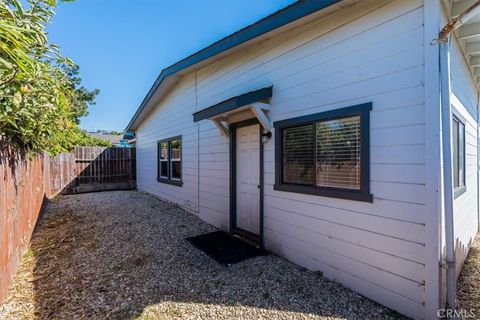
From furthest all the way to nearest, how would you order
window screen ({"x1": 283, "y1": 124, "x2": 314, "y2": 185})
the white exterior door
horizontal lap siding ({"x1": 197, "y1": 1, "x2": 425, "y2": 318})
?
the white exterior door
window screen ({"x1": 283, "y1": 124, "x2": 314, "y2": 185})
horizontal lap siding ({"x1": 197, "y1": 1, "x2": 425, "y2": 318})

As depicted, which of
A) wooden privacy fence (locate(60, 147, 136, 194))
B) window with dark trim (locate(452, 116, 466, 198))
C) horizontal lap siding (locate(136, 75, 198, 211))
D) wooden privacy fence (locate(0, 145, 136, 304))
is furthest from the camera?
wooden privacy fence (locate(60, 147, 136, 194))

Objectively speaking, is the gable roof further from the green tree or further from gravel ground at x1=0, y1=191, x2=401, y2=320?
gravel ground at x1=0, y1=191, x2=401, y2=320

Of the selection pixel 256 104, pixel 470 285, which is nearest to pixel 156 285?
pixel 256 104

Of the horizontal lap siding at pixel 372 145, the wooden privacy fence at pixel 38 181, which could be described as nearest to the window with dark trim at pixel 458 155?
the horizontal lap siding at pixel 372 145

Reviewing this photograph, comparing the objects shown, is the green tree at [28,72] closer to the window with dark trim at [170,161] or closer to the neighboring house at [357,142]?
the neighboring house at [357,142]

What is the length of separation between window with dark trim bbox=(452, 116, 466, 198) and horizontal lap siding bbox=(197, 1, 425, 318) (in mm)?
1207

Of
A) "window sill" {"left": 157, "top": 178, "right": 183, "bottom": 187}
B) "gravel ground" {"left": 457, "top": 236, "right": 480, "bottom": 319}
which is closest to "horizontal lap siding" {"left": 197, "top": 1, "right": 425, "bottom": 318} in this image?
"gravel ground" {"left": 457, "top": 236, "right": 480, "bottom": 319}

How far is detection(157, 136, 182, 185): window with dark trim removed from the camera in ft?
25.6

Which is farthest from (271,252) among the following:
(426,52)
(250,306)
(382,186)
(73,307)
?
(426,52)

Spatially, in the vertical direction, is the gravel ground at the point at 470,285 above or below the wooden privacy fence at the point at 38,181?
below

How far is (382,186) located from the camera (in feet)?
8.89

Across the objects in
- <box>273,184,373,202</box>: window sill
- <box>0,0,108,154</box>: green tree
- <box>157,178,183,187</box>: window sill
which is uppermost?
<box>0,0,108,154</box>: green tree

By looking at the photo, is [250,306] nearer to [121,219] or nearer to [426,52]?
[426,52]

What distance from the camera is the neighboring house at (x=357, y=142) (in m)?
2.39
